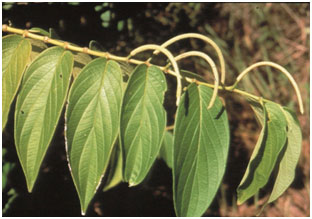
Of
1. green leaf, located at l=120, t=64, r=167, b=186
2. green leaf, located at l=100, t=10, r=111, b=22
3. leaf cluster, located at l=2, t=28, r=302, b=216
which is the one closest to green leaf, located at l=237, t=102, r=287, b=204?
leaf cluster, located at l=2, t=28, r=302, b=216

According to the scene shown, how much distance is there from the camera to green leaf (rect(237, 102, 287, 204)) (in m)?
0.86

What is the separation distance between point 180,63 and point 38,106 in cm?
149

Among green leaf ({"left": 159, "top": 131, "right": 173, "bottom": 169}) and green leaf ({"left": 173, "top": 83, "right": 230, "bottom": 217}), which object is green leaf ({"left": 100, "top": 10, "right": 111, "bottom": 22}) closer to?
green leaf ({"left": 159, "top": 131, "right": 173, "bottom": 169})

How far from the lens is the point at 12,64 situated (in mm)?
852

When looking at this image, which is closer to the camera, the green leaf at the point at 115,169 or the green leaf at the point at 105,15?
the green leaf at the point at 115,169

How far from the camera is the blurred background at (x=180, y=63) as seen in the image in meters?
1.40

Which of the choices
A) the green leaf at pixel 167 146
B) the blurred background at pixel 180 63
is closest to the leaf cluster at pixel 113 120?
the blurred background at pixel 180 63

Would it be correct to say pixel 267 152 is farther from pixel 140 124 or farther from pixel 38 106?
pixel 38 106

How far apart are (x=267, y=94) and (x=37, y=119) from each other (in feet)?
6.14

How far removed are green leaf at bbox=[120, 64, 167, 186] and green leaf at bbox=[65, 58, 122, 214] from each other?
0.03m

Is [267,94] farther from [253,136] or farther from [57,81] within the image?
[57,81]

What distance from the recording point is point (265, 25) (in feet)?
9.19

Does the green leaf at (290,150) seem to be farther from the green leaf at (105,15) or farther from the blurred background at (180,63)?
the green leaf at (105,15)

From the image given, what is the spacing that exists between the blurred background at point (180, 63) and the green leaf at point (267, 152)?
102mm
